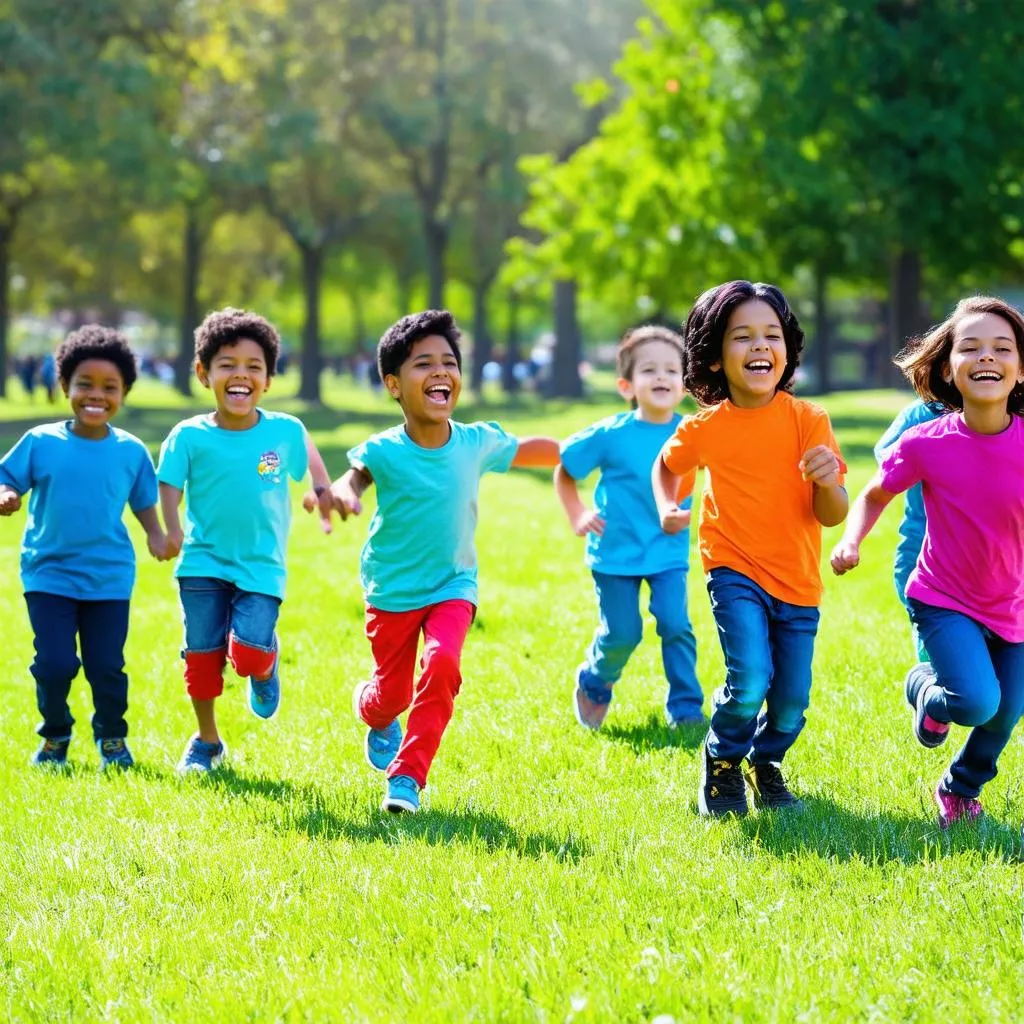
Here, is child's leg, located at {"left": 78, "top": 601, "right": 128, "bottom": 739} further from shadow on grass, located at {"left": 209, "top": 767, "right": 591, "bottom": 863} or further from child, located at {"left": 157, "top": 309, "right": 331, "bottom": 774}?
shadow on grass, located at {"left": 209, "top": 767, "right": 591, "bottom": 863}

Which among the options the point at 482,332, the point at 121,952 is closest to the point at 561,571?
the point at 121,952

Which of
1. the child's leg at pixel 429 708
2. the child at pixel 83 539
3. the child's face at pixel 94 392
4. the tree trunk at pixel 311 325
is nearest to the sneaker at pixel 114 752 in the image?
the child at pixel 83 539

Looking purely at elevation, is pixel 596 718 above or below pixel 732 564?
below

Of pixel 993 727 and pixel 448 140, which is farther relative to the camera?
pixel 448 140

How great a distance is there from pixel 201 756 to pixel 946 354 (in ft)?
12.5

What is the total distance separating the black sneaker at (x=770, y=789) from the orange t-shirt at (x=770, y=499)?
0.74 metres

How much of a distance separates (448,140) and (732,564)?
38.1m

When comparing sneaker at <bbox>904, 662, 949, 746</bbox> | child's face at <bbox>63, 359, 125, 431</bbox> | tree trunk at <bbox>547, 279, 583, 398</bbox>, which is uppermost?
tree trunk at <bbox>547, 279, 583, 398</bbox>

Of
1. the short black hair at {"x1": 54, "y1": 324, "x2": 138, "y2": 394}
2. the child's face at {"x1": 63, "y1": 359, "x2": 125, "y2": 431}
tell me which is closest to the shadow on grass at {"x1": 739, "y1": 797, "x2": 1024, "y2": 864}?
the child's face at {"x1": 63, "y1": 359, "x2": 125, "y2": 431}

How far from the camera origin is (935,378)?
5.83 m

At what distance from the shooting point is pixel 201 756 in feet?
22.3

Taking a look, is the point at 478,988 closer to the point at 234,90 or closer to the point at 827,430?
the point at 827,430

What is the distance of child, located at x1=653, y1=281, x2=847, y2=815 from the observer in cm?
549

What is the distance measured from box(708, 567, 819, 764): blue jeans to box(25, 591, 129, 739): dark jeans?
9.76 feet
